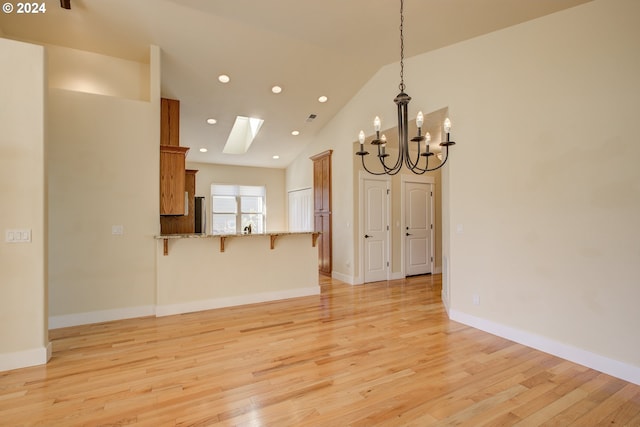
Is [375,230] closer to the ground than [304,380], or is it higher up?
higher up

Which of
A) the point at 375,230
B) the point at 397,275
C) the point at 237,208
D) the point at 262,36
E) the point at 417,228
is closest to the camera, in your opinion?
the point at 262,36

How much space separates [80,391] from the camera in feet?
7.55

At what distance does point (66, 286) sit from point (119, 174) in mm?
1473

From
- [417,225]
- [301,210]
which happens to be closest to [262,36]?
[417,225]

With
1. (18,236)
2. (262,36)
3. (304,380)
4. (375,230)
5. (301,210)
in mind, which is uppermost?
(262,36)

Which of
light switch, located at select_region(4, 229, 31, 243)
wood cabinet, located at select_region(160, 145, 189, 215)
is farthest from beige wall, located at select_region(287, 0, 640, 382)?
light switch, located at select_region(4, 229, 31, 243)

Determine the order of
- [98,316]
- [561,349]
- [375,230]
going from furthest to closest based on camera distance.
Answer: [375,230] → [98,316] → [561,349]

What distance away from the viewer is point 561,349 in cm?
287

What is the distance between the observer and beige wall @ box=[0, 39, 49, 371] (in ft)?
8.53

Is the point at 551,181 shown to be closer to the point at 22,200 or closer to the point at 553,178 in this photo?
the point at 553,178

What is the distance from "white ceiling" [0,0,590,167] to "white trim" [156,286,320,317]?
3022 mm

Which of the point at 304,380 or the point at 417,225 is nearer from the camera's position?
the point at 304,380

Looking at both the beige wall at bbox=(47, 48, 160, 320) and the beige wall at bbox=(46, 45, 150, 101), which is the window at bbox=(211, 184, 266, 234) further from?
the beige wall at bbox=(47, 48, 160, 320)

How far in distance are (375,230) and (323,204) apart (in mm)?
1327
